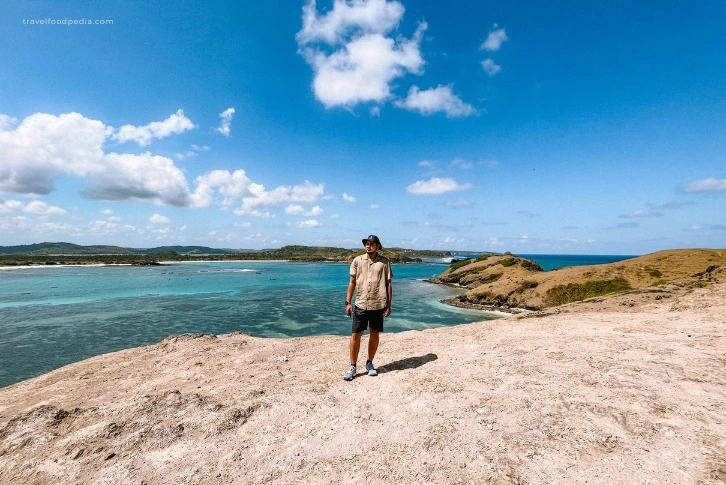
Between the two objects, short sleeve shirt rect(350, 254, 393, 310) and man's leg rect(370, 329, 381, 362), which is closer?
short sleeve shirt rect(350, 254, 393, 310)

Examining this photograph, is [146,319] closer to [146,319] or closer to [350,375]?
[146,319]

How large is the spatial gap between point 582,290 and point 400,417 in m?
31.9

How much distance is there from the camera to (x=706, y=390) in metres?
6.02

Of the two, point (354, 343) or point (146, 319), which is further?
point (146, 319)

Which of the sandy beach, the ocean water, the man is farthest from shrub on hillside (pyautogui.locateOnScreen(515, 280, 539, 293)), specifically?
the man

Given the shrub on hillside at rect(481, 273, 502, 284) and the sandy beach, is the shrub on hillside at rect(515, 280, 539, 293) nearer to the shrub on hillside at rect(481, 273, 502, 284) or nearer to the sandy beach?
the shrub on hillside at rect(481, 273, 502, 284)

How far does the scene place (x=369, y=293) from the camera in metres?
7.64

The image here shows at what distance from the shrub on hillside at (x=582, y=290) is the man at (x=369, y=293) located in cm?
2949

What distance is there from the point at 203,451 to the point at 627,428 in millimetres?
6959

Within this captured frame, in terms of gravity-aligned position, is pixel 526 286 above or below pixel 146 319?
above

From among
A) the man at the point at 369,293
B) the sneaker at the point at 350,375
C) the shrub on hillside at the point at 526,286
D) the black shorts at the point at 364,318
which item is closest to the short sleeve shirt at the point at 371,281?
the man at the point at 369,293

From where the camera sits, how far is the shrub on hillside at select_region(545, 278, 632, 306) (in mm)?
28641

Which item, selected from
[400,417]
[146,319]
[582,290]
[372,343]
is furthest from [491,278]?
[400,417]

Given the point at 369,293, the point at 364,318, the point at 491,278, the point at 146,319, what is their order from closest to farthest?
1. the point at 369,293
2. the point at 364,318
3. the point at 146,319
4. the point at 491,278
